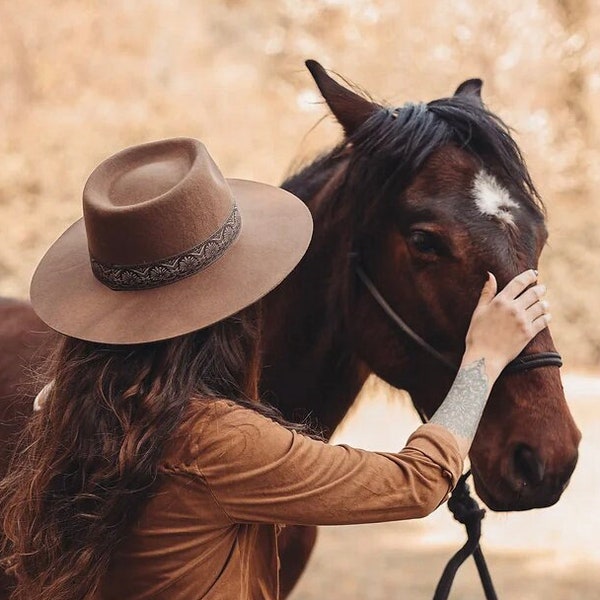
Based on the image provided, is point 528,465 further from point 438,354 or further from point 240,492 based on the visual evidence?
point 240,492

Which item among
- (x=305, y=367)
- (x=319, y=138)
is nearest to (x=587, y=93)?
(x=319, y=138)

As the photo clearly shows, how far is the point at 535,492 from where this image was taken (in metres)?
1.90

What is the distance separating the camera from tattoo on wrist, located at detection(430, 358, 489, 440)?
1.64 m

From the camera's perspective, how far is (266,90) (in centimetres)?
1833

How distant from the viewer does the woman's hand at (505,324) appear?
1.75 meters

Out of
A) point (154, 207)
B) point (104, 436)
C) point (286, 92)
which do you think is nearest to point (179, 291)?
point (154, 207)

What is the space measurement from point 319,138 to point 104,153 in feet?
12.5

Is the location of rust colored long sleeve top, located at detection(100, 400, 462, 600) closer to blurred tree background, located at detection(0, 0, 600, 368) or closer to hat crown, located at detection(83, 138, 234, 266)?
hat crown, located at detection(83, 138, 234, 266)

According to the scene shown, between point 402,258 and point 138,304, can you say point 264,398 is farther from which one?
point 138,304

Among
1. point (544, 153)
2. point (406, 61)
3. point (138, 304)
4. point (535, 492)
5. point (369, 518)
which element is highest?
point (138, 304)

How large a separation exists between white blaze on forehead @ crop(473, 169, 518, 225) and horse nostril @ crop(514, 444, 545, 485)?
0.52 meters

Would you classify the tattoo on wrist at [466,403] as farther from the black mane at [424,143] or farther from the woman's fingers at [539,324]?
the black mane at [424,143]

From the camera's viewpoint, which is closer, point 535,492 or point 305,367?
point 535,492

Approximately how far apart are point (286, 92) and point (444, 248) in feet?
55.0
